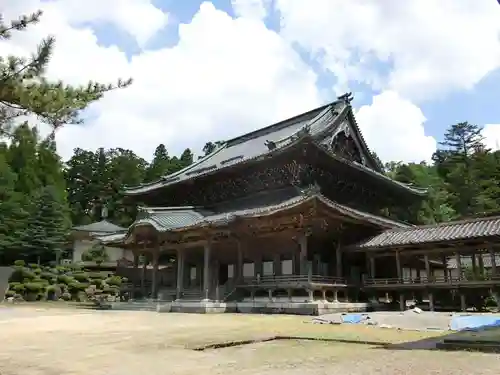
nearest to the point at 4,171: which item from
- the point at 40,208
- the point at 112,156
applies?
the point at 40,208

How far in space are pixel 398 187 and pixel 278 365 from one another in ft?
88.5

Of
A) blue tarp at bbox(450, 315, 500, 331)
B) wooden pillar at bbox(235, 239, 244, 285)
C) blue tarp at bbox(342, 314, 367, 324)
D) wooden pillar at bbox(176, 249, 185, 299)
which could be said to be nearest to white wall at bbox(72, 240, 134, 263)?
wooden pillar at bbox(176, 249, 185, 299)

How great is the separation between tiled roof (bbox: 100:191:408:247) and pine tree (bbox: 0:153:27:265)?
21.0m

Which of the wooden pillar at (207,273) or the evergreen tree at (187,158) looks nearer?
the wooden pillar at (207,273)

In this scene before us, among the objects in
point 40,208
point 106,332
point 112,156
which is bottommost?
point 106,332

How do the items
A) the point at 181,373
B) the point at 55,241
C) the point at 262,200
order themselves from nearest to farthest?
the point at 181,373 → the point at 262,200 → the point at 55,241

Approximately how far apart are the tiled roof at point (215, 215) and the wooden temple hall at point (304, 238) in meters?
0.08

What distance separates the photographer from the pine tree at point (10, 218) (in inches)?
1930

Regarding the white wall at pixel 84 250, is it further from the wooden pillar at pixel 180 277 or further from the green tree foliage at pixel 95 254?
the wooden pillar at pixel 180 277

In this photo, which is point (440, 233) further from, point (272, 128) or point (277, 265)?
point (272, 128)

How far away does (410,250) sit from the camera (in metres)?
25.0

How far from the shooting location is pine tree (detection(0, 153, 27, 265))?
4903 cm

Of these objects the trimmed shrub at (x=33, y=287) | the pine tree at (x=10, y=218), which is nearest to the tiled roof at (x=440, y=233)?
the trimmed shrub at (x=33, y=287)

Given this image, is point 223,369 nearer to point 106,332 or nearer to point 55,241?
point 106,332
